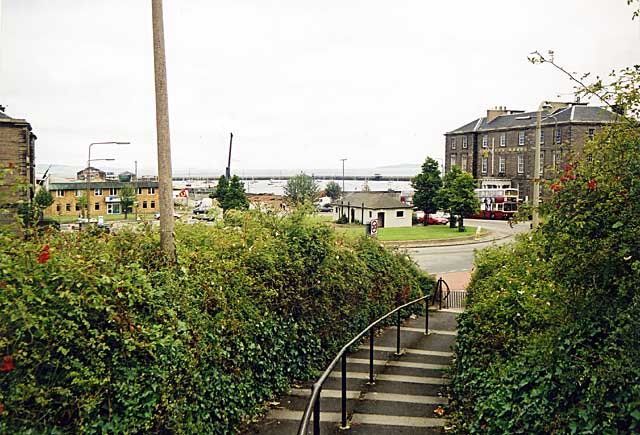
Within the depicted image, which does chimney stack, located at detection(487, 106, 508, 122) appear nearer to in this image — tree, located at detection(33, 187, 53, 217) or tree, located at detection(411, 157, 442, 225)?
tree, located at detection(411, 157, 442, 225)

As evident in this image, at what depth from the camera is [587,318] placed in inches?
185

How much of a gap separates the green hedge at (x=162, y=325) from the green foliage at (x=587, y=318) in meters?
2.69

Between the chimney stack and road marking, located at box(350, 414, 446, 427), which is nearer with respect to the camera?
road marking, located at box(350, 414, 446, 427)

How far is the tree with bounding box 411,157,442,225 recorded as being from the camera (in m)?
49.5

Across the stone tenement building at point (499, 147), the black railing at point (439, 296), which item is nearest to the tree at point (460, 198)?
the stone tenement building at point (499, 147)

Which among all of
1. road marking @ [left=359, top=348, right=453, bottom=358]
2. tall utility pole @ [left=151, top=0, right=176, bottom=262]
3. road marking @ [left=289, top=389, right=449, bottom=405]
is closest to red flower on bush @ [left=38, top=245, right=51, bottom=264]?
tall utility pole @ [left=151, top=0, right=176, bottom=262]

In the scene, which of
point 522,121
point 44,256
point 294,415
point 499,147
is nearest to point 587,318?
point 294,415

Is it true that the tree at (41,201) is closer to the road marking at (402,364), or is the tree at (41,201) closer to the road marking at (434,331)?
the road marking at (402,364)

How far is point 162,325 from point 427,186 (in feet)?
150

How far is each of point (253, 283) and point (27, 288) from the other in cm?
343

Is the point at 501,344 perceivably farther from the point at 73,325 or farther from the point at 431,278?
the point at 431,278

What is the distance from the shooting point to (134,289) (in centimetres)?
505

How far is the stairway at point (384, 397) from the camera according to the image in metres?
6.45

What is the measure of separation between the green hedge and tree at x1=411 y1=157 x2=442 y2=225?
4090 cm
